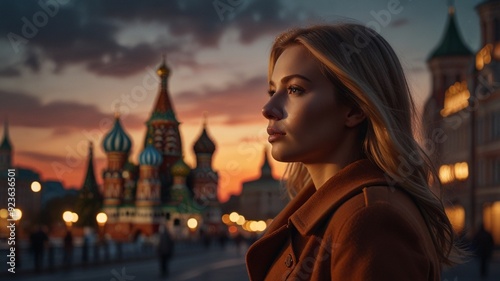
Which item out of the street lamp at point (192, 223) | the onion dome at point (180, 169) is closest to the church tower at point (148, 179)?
the onion dome at point (180, 169)

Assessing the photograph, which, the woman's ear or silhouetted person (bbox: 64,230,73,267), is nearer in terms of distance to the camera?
the woman's ear

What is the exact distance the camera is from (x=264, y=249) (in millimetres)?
2354

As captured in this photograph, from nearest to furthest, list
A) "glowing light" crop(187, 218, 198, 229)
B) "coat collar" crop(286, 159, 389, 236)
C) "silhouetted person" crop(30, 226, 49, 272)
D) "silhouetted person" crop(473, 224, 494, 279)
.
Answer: "coat collar" crop(286, 159, 389, 236) → "silhouetted person" crop(473, 224, 494, 279) → "silhouetted person" crop(30, 226, 49, 272) → "glowing light" crop(187, 218, 198, 229)

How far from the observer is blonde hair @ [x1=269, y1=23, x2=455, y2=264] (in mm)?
2139

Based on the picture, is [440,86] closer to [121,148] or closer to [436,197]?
[121,148]

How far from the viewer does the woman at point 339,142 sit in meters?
2.07

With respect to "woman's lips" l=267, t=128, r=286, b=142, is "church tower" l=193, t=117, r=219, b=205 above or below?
above

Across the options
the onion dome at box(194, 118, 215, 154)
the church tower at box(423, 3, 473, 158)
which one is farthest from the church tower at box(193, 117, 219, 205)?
the church tower at box(423, 3, 473, 158)

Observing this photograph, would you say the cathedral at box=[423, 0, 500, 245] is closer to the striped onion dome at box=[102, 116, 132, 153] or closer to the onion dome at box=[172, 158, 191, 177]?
the onion dome at box=[172, 158, 191, 177]

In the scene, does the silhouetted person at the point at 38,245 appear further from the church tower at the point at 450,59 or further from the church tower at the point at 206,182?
the church tower at the point at 206,182

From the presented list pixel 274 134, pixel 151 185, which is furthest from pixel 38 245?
pixel 151 185

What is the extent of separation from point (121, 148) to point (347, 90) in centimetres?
7717

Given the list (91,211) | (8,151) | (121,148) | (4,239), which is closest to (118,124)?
(121,148)

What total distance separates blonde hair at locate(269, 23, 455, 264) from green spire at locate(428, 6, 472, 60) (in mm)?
69408
